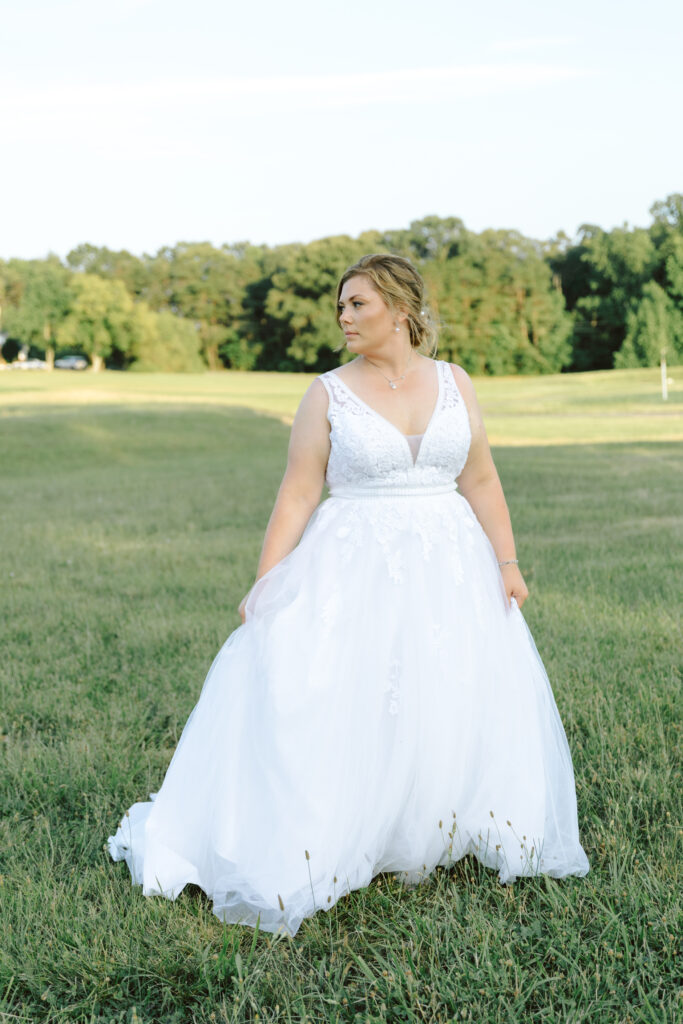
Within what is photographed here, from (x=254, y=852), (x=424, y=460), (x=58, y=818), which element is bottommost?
(x=58, y=818)

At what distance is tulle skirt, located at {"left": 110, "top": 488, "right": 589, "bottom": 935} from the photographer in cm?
286

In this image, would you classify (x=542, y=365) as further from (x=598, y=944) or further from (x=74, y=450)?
(x=598, y=944)

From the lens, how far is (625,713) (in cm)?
421

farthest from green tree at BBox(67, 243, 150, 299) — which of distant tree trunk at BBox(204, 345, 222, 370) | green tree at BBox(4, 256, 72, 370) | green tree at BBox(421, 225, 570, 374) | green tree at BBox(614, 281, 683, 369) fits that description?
green tree at BBox(614, 281, 683, 369)

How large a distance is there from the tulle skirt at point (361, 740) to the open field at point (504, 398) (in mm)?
20404

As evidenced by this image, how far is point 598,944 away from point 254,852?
1059 millimetres

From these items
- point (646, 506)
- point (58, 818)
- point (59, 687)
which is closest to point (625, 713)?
point (58, 818)

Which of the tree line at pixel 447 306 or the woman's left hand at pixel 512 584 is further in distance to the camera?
the tree line at pixel 447 306

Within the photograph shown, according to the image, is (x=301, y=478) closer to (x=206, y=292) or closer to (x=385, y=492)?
(x=385, y=492)

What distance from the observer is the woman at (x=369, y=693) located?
288 cm

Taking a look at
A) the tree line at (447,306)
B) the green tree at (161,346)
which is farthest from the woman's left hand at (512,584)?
the green tree at (161,346)

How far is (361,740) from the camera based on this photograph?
9.58 ft

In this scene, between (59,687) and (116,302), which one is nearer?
(59,687)

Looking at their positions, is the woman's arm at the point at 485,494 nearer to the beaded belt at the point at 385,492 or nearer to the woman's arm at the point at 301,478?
the beaded belt at the point at 385,492
